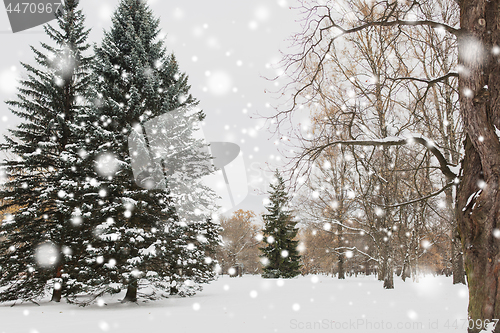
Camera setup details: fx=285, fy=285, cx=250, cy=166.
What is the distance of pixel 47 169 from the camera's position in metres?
12.1

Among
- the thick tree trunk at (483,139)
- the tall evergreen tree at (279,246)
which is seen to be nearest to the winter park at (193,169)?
the thick tree trunk at (483,139)

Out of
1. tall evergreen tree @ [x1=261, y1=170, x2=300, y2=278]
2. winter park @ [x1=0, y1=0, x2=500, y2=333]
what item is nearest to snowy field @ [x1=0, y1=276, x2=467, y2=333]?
winter park @ [x1=0, y1=0, x2=500, y2=333]

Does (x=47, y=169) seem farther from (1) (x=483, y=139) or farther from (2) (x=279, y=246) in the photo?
(2) (x=279, y=246)

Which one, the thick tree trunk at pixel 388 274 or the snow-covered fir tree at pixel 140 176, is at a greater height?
the snow-covered fir tree at pixel 140 176

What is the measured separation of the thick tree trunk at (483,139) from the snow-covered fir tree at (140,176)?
310 inches

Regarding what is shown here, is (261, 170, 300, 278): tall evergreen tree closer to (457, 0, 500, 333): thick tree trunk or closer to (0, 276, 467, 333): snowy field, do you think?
(0, 276, 467, 333): snowy field

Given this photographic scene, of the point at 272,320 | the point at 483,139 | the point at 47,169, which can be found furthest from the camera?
the point at 47,169

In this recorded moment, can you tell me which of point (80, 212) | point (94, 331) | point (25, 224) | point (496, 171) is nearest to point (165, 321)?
point (94, 331)

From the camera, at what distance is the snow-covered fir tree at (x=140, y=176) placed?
892 centimetres

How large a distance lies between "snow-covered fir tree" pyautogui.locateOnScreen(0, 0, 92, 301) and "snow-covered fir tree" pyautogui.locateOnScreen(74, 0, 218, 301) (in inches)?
35.1

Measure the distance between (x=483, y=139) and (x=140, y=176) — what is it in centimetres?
928

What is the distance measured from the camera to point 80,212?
30.2ft

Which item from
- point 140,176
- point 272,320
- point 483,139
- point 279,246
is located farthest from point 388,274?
point 279,246

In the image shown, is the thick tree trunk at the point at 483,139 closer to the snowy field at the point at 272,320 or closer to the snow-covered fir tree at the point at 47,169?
the snowy field at the point at 272,320
